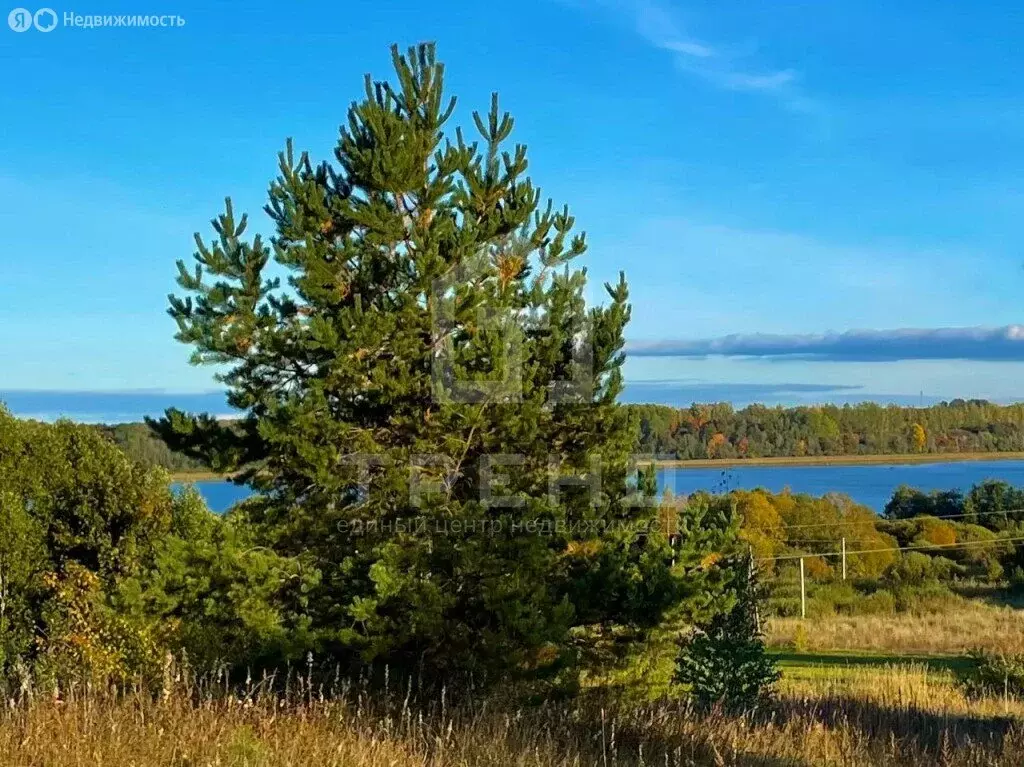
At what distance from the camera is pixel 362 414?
1115cm

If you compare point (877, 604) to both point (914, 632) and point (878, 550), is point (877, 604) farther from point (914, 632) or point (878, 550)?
point (914, 632)

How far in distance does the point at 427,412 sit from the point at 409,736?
6.30 m

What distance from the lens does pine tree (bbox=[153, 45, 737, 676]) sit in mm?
9969

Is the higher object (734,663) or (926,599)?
(734,663)

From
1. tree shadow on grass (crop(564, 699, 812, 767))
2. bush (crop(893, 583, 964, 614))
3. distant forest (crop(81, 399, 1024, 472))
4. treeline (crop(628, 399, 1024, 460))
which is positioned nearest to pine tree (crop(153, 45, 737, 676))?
tree shadow on grass (crop(564, 699, 812, 767))

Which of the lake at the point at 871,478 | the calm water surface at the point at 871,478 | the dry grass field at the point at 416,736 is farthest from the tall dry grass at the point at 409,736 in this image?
the calm water surface at the point at 871,478

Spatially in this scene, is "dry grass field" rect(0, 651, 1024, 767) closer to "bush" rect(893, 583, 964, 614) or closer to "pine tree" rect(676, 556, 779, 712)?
"pine tree" rect(676, 556, 779, 712)

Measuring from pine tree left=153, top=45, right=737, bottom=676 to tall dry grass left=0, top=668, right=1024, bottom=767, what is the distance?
2.80 meters

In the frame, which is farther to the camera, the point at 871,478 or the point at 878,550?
the point at 871,478

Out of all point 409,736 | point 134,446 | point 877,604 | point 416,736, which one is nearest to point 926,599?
point 877,604

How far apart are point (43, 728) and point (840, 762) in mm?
4129

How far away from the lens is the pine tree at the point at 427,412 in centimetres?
997

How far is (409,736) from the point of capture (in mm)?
4805

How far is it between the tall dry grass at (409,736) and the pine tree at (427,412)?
2804 millimetres
